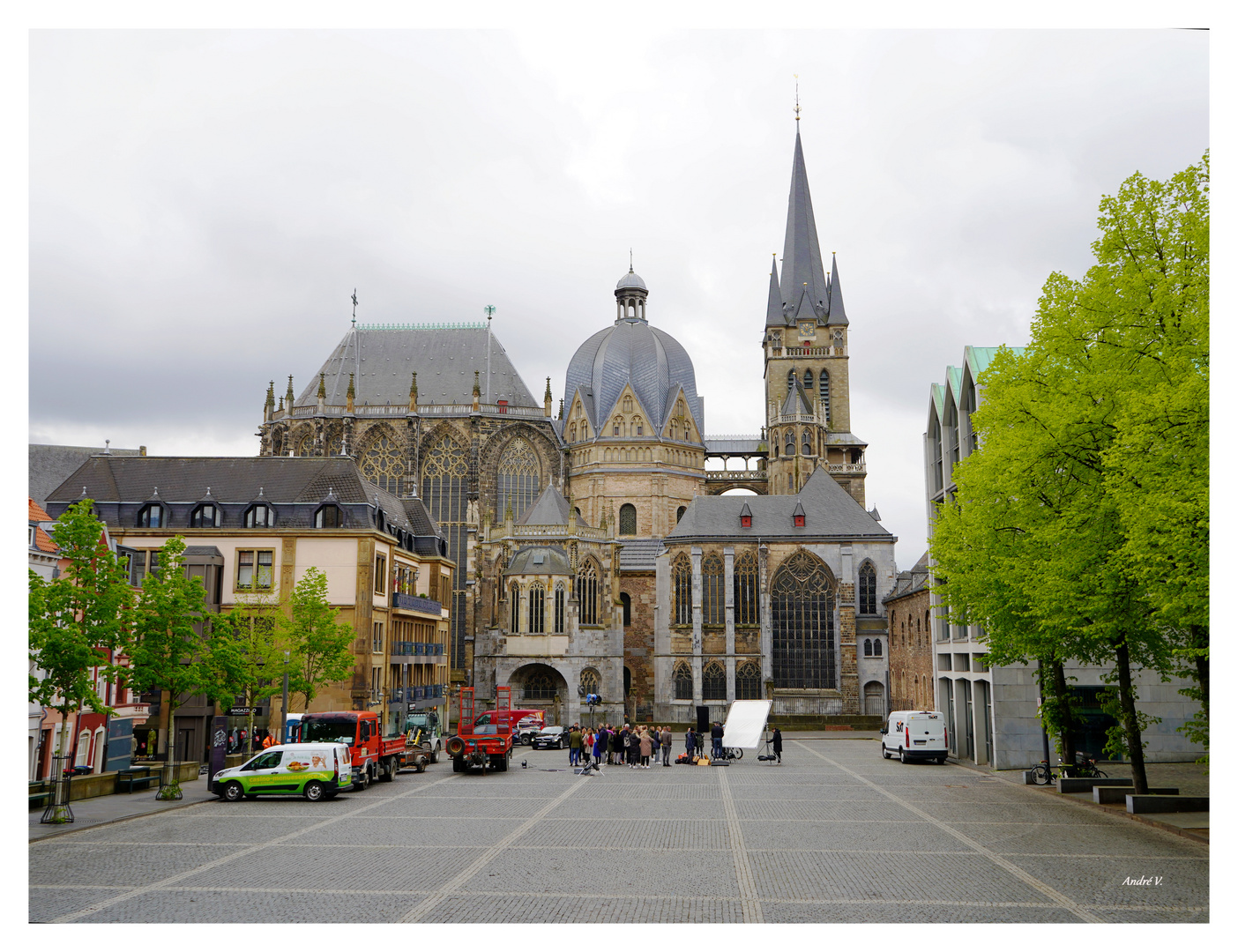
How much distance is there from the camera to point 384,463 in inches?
3066

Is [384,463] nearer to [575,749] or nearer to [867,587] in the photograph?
[867,587]

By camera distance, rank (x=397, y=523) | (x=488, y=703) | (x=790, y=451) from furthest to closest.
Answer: (x=790, y=451)
(x=488, y=703)
(x=397, y=523)

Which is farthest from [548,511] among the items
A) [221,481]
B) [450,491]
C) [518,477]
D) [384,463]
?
[221,481]

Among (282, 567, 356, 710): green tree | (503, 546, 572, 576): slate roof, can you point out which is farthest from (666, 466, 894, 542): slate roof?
(282, 567, 356, 710): green tree

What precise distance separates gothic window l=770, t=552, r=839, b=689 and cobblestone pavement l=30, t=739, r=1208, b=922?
130ft

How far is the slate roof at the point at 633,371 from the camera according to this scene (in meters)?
82.2

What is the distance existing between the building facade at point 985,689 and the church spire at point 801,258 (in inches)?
2155

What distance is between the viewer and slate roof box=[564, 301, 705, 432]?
82.2 meters

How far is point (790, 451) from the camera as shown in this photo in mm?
86438

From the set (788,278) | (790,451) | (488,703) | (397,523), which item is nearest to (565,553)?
(488,703)

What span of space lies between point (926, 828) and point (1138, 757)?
5169mm

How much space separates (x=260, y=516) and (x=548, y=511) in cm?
2600

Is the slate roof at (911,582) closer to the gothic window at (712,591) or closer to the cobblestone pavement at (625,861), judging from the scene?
the gothic window at (712,591)
